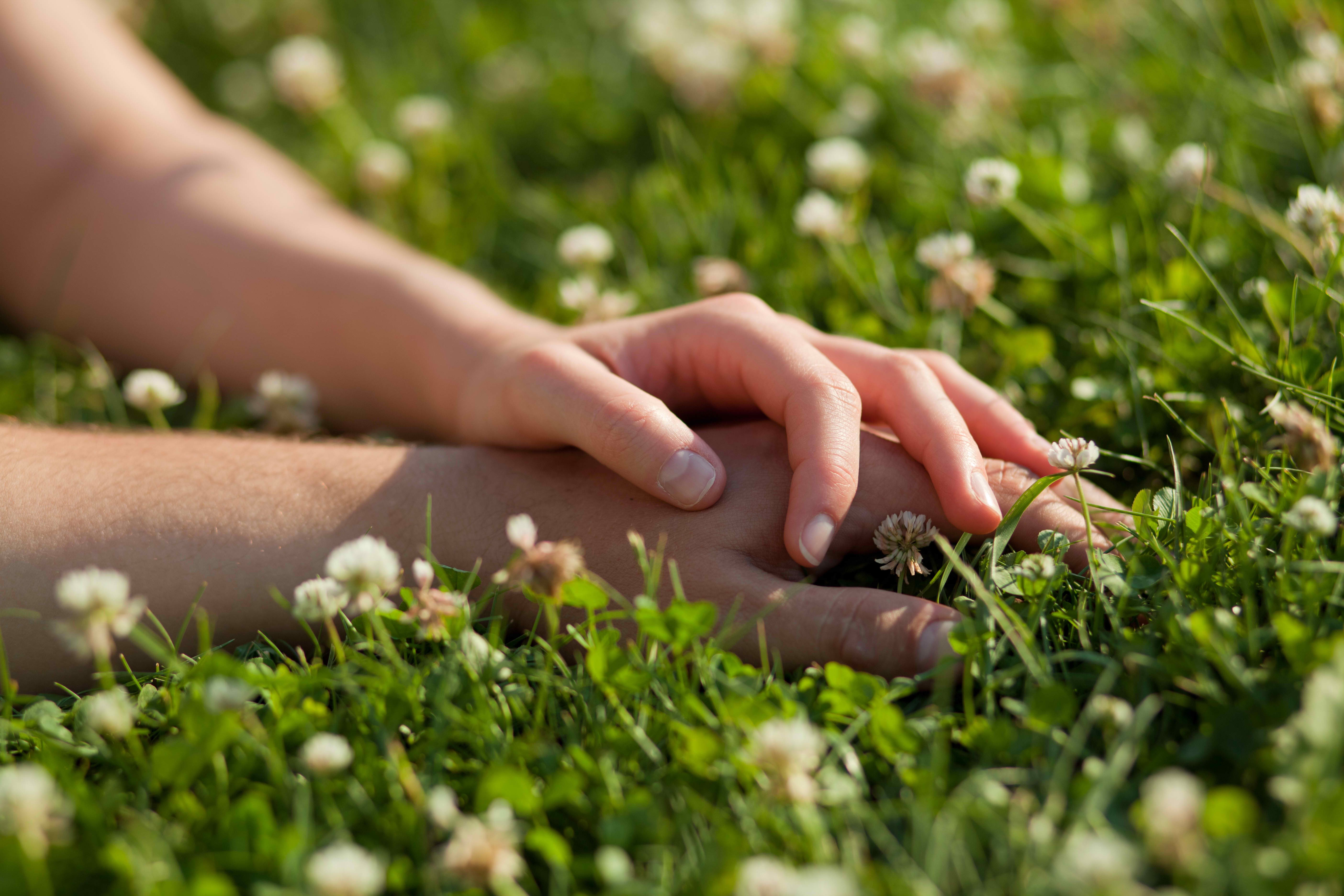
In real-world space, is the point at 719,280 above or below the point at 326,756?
above

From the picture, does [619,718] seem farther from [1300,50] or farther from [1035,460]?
[1300,50]

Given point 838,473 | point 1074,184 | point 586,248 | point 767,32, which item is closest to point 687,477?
point 838,473

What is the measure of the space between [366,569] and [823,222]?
4.05 feet

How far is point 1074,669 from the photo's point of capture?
4.01ft

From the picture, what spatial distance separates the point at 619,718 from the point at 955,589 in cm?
51

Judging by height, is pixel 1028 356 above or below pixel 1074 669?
above

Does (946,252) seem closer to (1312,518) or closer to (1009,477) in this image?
(1009,477)

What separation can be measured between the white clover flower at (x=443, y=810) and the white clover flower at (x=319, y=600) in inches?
10.7

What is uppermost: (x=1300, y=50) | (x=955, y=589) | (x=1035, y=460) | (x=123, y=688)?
(x=1300, y=50)

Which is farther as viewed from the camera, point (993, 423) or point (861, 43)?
point (861, 43)

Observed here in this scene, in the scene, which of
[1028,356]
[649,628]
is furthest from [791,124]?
[649,628]

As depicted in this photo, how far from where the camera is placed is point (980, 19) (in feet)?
9.20

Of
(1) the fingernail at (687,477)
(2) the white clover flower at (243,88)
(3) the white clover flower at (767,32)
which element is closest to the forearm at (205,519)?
(1) the fingernail at (687,477)

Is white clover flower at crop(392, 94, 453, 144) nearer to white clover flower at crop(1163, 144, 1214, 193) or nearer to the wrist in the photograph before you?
the wrist
